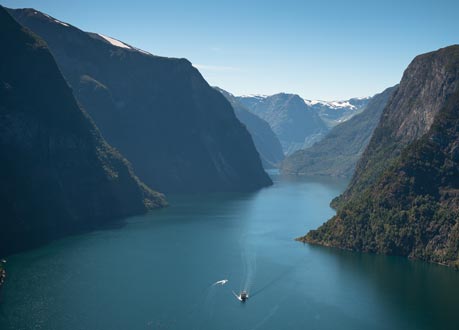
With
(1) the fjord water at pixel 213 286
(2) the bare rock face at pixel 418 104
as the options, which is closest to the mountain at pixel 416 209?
(1) the fjord water at pixel 213 286

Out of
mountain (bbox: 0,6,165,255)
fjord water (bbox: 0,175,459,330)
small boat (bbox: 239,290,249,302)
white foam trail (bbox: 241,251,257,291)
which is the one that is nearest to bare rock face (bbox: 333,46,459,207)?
fjord water (bbox: 0,175,459,330)

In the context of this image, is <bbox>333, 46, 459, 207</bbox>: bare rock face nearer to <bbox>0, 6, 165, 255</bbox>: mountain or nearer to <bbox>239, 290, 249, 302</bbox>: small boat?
<bbox>0, 6, 165, 255</bbox>: mountain

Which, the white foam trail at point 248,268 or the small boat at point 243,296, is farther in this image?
the white foam trail at point 248,268


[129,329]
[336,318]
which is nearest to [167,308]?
[129,329]

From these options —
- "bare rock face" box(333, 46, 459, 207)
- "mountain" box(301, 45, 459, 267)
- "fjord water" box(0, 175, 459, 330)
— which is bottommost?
"fjord water" box(0, 175, 459, 330)

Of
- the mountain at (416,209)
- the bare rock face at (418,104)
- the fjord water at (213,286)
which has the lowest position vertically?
the fjord water at (213,286)

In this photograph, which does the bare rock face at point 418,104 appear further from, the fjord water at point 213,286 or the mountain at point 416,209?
the fjord water at point 213,286
